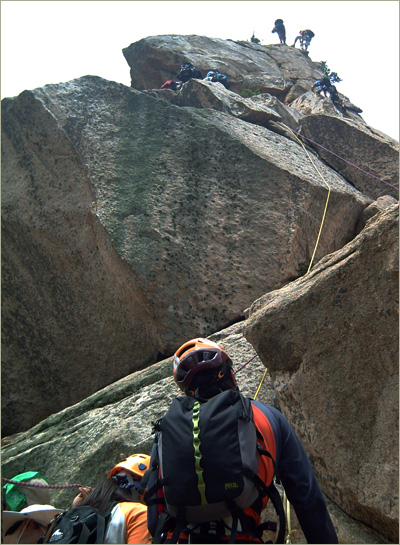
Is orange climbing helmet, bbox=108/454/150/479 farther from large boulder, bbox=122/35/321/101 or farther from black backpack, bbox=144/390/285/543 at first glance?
large boulder, bbox=122/35/321/101

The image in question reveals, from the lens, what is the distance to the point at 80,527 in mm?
3713

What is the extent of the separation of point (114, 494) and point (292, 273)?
20.1 feet

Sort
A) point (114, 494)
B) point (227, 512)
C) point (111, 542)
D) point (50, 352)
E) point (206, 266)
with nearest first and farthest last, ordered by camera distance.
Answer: point (227, 512), point (111, 542), point (114, 494), point (206, 266), point (50, 352)

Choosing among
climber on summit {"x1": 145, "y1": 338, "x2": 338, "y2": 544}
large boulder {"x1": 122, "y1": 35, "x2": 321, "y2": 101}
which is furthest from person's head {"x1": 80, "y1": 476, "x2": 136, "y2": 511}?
large boulder {"x1": 122, "y1": 35, "x2": 321, "y2": 101}

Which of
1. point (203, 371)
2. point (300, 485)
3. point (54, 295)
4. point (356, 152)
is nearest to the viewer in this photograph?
point (300, 485)

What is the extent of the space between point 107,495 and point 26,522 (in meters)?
1.27

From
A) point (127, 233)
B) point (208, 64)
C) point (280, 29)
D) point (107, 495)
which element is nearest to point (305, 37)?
point (280, 29)

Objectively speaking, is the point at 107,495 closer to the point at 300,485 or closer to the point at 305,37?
the point at 300,485

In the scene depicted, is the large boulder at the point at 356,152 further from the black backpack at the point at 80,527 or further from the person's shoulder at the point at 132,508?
the black backpack at the point at 80,527

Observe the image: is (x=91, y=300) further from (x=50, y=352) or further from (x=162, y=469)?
(x=162, y=469)

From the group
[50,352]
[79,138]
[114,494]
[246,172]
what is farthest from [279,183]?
[114,494]

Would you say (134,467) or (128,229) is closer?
(134,467)

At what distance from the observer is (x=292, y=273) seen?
9570 mm

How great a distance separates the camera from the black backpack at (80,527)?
367cm
